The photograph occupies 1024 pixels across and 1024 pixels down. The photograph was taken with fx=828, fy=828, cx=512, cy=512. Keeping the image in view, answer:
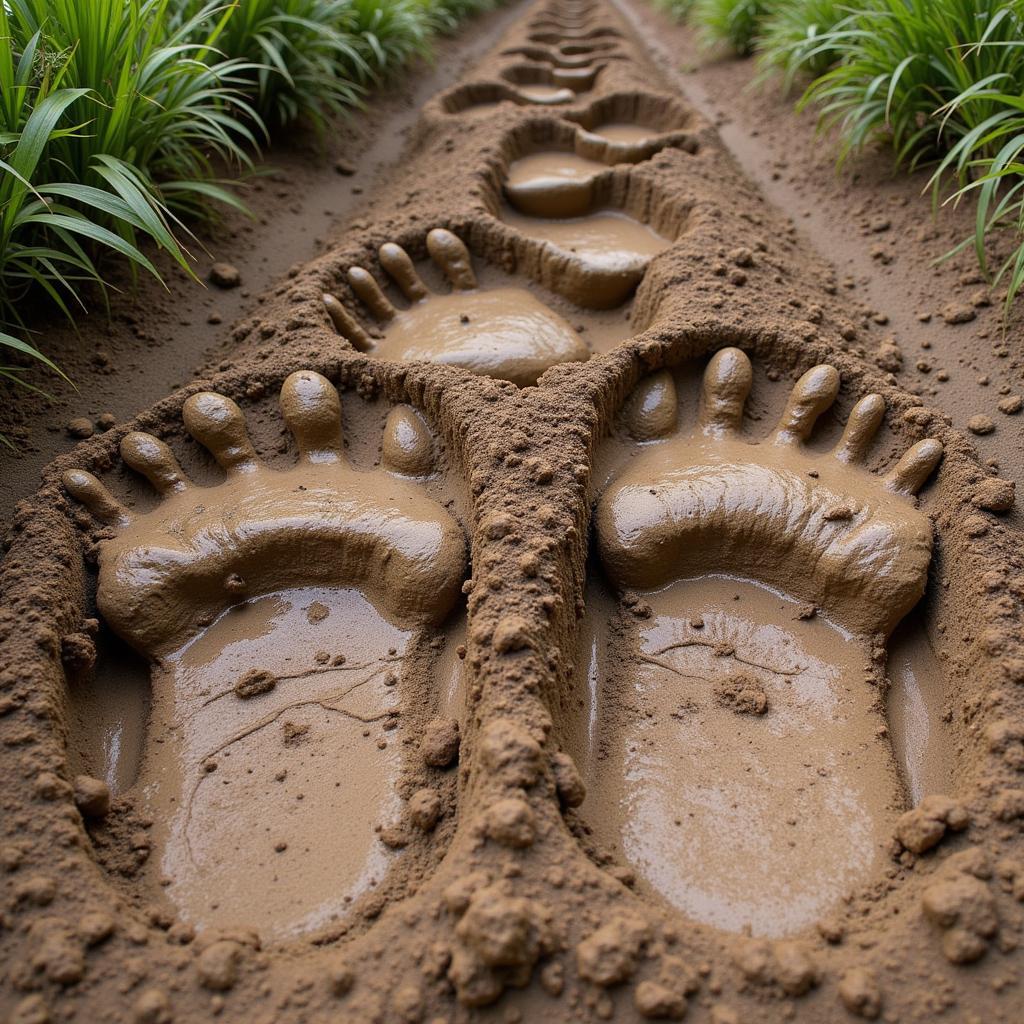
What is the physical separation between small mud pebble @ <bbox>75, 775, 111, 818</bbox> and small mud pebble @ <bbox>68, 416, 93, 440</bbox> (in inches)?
42.6

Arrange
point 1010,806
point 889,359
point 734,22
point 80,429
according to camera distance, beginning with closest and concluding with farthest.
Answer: point 1010,806 → point 80,429 → point 889,359 → point 734,22

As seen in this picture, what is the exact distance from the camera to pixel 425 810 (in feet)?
5.49

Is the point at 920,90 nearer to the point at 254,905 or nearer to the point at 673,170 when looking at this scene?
the point at 673,170

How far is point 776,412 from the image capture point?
8.06 ft

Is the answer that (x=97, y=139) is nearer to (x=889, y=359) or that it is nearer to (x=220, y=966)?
(x=220, y=966)

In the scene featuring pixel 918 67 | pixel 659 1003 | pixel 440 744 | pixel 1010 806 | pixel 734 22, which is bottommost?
pixel 440 744

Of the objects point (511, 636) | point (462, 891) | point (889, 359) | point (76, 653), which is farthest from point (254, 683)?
point (889, 359)

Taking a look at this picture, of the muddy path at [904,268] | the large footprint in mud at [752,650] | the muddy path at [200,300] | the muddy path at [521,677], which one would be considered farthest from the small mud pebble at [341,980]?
the muddy path at [904,268]

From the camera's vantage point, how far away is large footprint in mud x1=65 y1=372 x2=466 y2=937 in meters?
1.68

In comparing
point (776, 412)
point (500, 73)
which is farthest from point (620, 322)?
point (500, 73)

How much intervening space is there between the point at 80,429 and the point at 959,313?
2745 millimetres

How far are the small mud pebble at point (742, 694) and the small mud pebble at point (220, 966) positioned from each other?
3.67 ft

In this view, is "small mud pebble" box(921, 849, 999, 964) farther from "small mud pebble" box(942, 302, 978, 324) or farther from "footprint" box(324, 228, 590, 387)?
"small mud pebble" box(942, 302, 978, 324)

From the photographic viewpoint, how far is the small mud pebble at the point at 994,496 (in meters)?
2.04
